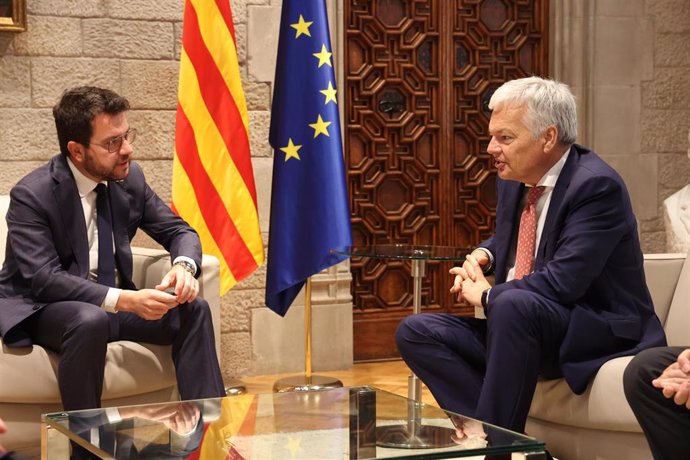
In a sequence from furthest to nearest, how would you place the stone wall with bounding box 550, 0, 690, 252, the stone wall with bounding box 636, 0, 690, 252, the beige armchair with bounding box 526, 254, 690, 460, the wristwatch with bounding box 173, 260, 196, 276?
1. the stone wall with bounding box 636, 0, 690, 252
2. the stone wall with bounding box 550, 0, 690, 252
3. the wristwatch with bounding box 173, 260, 196, 276
4. the beige armchair with bounding box 526, 254, 690, 460

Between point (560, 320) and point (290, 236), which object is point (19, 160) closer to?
point (290, 236)

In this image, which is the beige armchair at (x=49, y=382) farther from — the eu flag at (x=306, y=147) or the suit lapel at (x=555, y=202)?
the eu flag at (x=306, y=147)

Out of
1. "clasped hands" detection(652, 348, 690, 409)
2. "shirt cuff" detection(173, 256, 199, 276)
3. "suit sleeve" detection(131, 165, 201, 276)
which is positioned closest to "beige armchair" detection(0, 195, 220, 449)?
"shirt cuff" detection(173, 256, 199, 276)

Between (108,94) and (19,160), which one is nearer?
(108,94)

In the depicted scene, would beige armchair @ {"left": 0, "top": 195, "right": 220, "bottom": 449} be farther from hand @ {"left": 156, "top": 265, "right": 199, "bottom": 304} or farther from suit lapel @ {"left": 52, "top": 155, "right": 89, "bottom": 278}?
suit lapel @ {"left": 52, "top": 155, "right": 89, "bottom": 278}

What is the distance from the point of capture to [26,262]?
11.5 feet

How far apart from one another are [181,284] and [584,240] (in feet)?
4.25

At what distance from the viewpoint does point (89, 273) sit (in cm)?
369

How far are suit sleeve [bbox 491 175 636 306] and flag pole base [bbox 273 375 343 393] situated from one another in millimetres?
1890

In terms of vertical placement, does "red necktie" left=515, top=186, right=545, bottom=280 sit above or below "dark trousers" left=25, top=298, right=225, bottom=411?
above

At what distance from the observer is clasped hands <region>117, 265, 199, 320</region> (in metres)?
3.43

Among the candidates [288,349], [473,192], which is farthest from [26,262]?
[473,192]

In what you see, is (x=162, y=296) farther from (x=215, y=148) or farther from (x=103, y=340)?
(x=215, y=148)

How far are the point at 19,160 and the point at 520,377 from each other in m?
2.74
